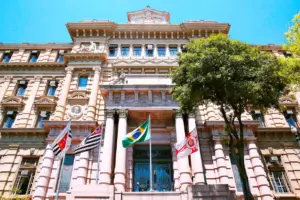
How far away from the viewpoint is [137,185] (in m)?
Answer: 16.2

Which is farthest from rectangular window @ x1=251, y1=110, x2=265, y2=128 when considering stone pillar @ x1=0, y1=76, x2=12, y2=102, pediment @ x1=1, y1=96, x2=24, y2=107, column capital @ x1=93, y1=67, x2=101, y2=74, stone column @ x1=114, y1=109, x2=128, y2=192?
stone pillar @ x1=0, y1=76, x2=12, y2=102

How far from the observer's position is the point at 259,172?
1612 cm

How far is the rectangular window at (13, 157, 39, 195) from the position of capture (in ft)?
54.4

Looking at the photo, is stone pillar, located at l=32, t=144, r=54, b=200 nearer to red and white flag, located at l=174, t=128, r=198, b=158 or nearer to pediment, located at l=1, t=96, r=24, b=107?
pediment, located at l=1, t=96, r=24, b=107

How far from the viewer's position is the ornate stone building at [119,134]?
15.3 metres

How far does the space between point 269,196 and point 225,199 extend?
180 inches

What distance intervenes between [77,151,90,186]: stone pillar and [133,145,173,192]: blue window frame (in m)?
3.47

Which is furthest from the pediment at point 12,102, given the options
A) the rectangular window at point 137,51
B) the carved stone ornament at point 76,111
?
the rectangular window at point 137,51

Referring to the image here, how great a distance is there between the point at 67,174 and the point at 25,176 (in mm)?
3313

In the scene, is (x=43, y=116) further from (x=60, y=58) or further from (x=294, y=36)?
(x=294, y=36)

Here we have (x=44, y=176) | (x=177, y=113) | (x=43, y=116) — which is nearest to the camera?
(x=44, y=176)

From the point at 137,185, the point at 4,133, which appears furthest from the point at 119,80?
the point at 4,133

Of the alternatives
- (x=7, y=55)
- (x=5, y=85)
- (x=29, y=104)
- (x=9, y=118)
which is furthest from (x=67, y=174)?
(x=7, y=55)

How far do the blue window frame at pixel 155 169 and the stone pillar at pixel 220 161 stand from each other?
3.44 meters
